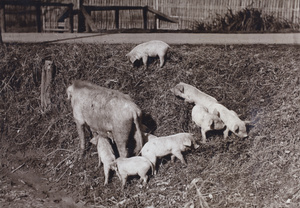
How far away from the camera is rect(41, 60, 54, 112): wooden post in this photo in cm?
833

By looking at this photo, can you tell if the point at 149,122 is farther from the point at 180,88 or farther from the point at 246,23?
the point at 246,23

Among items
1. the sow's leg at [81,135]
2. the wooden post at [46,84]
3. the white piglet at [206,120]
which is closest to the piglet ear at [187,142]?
the white piglet at [206,120]

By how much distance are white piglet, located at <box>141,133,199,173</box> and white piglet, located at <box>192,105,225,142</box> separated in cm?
47

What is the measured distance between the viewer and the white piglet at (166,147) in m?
6.16

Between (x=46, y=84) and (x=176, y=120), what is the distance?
3.09 meters

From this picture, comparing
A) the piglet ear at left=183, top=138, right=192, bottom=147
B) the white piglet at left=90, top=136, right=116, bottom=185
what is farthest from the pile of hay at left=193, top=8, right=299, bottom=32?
the white piglet at left=90, top=136, right=116, bottom=185

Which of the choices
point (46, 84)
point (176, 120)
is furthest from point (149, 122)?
point (46, 84)

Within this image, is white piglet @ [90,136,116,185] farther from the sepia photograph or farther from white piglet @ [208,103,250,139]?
white piglet @ [208,103,250,139]

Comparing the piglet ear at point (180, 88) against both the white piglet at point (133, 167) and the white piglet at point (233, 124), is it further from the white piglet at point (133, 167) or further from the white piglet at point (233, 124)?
the white piglet at point (133, 167)

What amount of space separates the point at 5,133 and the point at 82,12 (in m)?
5.12

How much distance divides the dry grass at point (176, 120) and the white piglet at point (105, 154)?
26cm

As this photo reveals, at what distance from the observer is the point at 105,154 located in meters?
6.37


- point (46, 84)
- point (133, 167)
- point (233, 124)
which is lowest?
point (133, 167)

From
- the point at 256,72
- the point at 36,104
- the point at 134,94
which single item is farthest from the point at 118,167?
the point at 256,72
